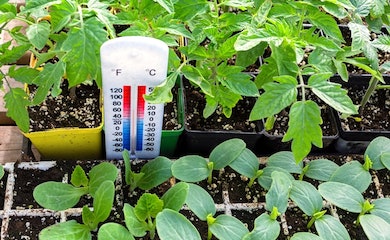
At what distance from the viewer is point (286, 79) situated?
0.87 metres

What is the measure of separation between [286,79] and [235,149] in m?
0.18

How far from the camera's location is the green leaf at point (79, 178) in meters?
0.93

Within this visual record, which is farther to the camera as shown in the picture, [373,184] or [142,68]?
[373,184]

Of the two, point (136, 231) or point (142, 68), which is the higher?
point (142, 68)

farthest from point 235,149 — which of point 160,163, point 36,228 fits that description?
point 36,228

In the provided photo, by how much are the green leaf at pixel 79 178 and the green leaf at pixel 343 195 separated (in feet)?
1.34

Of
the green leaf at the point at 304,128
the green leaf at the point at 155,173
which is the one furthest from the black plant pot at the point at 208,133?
the green leaf at the point at 304,128

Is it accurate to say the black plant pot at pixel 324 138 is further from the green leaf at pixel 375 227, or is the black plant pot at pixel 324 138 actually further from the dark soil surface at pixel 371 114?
the green leaf at pixel 375 227

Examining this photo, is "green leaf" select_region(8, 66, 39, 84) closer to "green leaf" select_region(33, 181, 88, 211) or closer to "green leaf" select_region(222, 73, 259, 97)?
"green leaf" select_region(33, 181, 88, 211)

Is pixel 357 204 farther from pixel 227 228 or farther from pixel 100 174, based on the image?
pixel 100 174

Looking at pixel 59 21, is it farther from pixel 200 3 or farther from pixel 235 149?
pixel 235 149

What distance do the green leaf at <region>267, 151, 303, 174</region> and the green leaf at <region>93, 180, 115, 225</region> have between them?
31cm

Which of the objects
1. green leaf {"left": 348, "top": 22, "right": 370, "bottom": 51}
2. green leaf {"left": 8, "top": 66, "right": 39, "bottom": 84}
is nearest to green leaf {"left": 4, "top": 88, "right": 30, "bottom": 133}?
green leaf {"left": 8, "top": 66, "right": 39, "bottom": 84}

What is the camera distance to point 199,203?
0.90 meters
